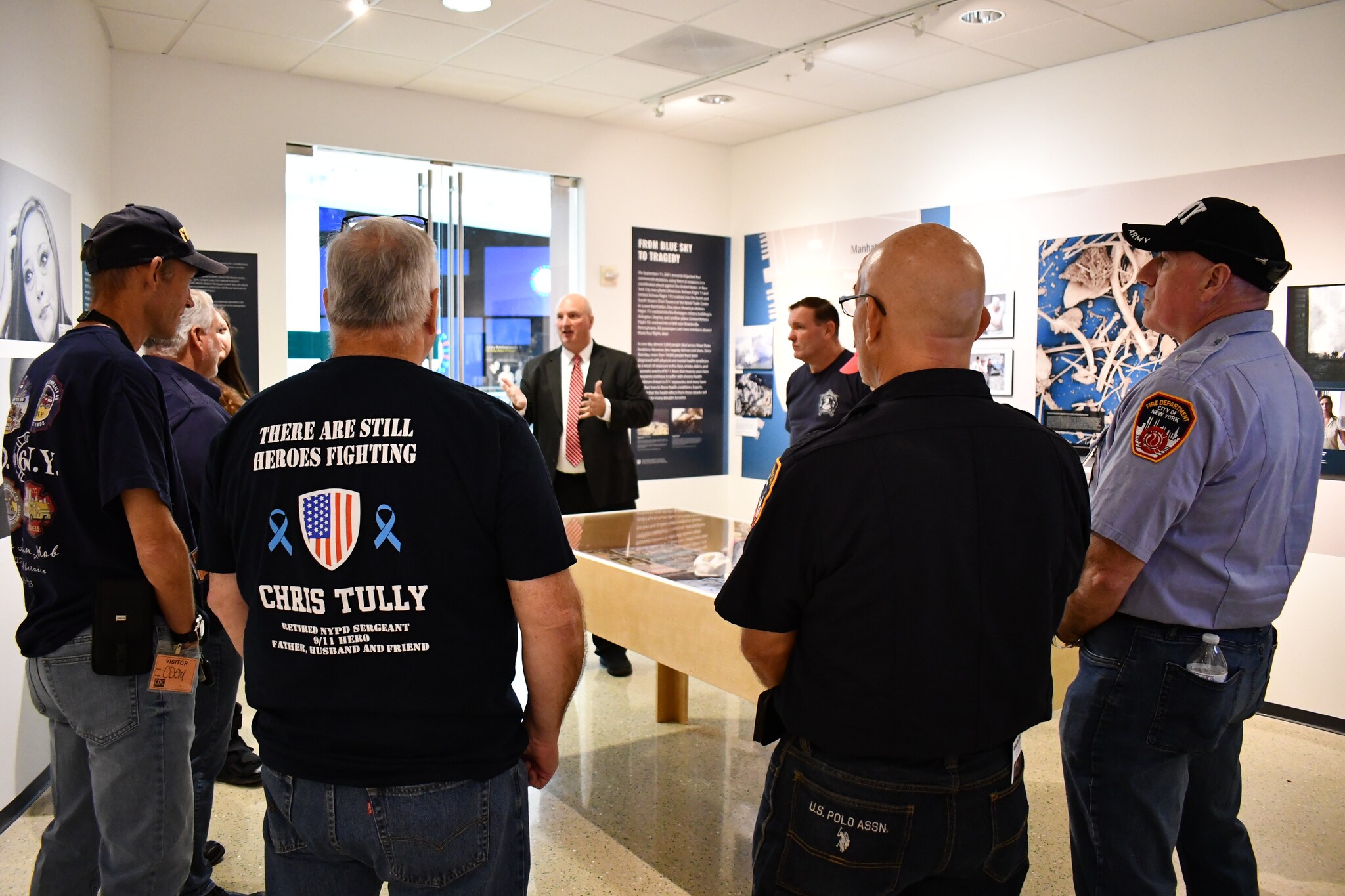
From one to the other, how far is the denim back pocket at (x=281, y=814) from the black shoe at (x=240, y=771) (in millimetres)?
2301

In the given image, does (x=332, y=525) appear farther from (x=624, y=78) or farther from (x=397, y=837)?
(x=624, y=78)

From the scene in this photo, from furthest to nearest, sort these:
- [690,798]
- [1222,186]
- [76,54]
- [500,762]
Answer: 1. [1222,186]
2. [76,54]
3. [690,798]
4. [500,762]

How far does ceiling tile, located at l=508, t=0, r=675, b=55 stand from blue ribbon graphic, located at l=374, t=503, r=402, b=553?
152 inches

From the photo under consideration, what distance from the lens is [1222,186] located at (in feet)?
15.2

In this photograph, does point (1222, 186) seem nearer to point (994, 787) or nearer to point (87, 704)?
point (994, 787)

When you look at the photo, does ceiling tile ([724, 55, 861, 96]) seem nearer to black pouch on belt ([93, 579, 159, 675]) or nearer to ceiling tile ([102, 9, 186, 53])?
ceiling tile ([102, 9, 186, 53])

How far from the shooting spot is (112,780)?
1.89m

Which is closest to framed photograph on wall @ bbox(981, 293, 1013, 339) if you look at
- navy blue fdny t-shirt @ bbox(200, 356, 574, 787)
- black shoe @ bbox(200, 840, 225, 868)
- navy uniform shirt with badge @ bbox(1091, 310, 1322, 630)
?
navy uniform shirt with badge @ bbox(1091, 310, 1322, 630)

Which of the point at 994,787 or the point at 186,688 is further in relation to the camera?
the point at 186,688

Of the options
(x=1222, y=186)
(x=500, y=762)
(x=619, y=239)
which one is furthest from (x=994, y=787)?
(x=619, y=239)

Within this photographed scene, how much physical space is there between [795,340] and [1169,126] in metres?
2.11

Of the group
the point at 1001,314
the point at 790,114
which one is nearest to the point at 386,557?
the point at 1001,314

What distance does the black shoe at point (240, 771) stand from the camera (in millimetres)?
3486

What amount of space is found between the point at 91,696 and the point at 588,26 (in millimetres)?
4036
